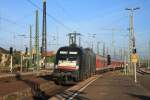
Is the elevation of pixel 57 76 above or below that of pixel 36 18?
below

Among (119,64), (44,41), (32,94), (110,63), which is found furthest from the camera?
(119,64)

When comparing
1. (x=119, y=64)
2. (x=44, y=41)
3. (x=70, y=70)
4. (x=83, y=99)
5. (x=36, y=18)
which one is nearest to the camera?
(x=83, y=99)

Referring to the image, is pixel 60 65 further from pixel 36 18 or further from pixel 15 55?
pixel 15 55

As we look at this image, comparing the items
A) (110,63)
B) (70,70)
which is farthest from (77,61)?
(110,63)

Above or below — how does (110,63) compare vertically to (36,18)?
below

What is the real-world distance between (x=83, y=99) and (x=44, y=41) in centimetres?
4011

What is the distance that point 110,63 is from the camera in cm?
9931

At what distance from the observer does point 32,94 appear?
2809cm

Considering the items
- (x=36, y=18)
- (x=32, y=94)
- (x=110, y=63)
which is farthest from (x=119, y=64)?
(x=32, y=94)

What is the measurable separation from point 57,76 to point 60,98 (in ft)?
55.6

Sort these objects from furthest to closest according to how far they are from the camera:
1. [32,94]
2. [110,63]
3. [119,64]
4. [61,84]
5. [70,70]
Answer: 1. [119,64]
2. [110,63]
3. [61,84]
4. [70,70]
5. [32,94]

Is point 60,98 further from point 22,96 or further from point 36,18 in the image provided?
point 36,18

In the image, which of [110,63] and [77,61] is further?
[110,63]

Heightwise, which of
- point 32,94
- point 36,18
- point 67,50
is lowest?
point 32,94
